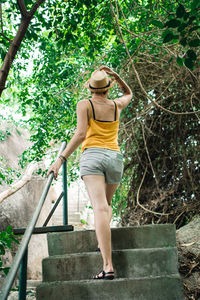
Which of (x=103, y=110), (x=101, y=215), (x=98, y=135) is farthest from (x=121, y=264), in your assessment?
(x=103, y=110)

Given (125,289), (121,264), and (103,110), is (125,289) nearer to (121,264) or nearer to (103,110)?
(121,264)

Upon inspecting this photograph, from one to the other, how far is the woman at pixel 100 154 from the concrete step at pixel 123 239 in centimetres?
44

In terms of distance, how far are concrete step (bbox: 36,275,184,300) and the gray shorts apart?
2.34ft

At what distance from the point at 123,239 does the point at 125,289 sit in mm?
628

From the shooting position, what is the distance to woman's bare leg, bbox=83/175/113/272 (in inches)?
88.0

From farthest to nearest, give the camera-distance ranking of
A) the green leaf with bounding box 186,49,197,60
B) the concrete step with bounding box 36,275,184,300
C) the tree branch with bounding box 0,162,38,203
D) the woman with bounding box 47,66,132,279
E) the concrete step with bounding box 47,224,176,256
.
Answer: the tree branch with bounding box 0,162,38,203 → the concrete step with bounding box 47,224,176,256 → the woman with bounding box 47,66,132,279 → the concrete step with bounding box 36,275,184,300 → the green leaf with bounding box 186,49,197,60

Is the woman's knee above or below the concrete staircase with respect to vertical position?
above

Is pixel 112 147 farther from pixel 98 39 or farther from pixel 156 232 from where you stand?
pixel 98 39

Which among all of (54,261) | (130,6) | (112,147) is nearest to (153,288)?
(54,261)

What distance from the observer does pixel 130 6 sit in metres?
4.38

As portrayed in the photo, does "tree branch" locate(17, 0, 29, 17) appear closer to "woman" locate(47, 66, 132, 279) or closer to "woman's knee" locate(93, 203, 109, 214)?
"woman" locate(47, 66, 132, 279)

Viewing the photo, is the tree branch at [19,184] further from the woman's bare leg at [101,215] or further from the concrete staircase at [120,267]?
the woman's bare leg at [101,215]

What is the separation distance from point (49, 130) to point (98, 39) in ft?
6.10

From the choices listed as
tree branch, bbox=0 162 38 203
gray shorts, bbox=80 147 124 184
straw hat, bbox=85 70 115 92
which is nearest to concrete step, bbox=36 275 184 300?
gray shorts, bbox=80 147 124 184
